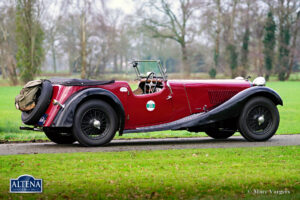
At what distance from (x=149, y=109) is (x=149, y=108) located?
19 mm

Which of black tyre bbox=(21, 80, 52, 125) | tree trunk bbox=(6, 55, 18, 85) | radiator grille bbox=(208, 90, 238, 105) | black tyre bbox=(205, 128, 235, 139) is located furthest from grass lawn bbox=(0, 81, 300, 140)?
tree trunk bbox=(6, 55, 18, 85)

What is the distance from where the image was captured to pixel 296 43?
6506cm

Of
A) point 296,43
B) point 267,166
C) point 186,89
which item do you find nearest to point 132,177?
point 267,166

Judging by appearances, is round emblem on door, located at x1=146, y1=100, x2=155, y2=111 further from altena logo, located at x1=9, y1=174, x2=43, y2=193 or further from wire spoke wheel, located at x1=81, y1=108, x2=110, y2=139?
altena logo, located at x1=9, y1=174, x2=43, y2=193

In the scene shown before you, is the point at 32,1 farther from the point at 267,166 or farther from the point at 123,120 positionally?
the point at 267,166

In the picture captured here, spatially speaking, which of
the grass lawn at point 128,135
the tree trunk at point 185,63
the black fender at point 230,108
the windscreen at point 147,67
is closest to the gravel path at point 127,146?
the black fender at point 230,108

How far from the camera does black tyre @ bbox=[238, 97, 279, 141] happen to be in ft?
32.5

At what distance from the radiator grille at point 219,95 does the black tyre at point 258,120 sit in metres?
0.48

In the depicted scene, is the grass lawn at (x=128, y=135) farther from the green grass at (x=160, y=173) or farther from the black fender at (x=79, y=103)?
the green grass at (x=160, y=173)

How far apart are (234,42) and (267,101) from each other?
52.0m

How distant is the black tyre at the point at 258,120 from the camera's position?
9.91m

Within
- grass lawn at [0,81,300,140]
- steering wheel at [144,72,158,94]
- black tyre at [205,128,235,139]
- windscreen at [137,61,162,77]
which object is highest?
windscreen at [137,61,162,77]

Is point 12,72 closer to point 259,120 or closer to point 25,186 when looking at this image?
point 259,120

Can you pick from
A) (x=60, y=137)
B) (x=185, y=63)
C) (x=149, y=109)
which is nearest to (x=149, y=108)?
(x=149, y=109)
